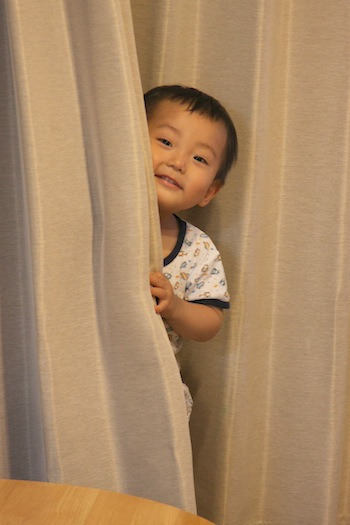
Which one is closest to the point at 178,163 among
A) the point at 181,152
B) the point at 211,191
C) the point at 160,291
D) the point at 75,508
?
the point at 181,152

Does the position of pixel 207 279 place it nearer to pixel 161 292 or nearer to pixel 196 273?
pixel 196 273

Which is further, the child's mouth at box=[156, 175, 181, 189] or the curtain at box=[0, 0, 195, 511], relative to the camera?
the child's mouth at box=[156, 175, 181, 189]

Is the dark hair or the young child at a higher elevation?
the dark hair

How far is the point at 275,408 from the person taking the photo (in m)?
1.68

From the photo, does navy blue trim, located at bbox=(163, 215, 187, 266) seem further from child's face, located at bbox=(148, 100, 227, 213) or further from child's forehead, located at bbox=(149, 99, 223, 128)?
child's forehead, located at bbox=(149, 99, 223, 128)

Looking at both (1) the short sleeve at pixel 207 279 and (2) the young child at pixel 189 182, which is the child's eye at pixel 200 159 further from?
(1) the short sleeve at pixel 207 279

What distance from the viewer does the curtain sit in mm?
1144

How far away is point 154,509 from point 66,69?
646 millimetres

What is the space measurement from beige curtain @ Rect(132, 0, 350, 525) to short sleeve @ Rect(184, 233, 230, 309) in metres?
0.09

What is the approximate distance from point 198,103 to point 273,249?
366mm

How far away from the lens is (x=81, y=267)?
3.99 feet

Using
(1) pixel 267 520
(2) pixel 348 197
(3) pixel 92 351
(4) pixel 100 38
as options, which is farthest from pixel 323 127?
(1) pixel 267 520

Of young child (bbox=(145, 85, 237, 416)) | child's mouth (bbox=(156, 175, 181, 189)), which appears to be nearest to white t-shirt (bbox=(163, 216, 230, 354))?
young child (bbox=(145, 85, 237, 416))

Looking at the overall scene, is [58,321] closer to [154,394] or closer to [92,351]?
[92,351]
